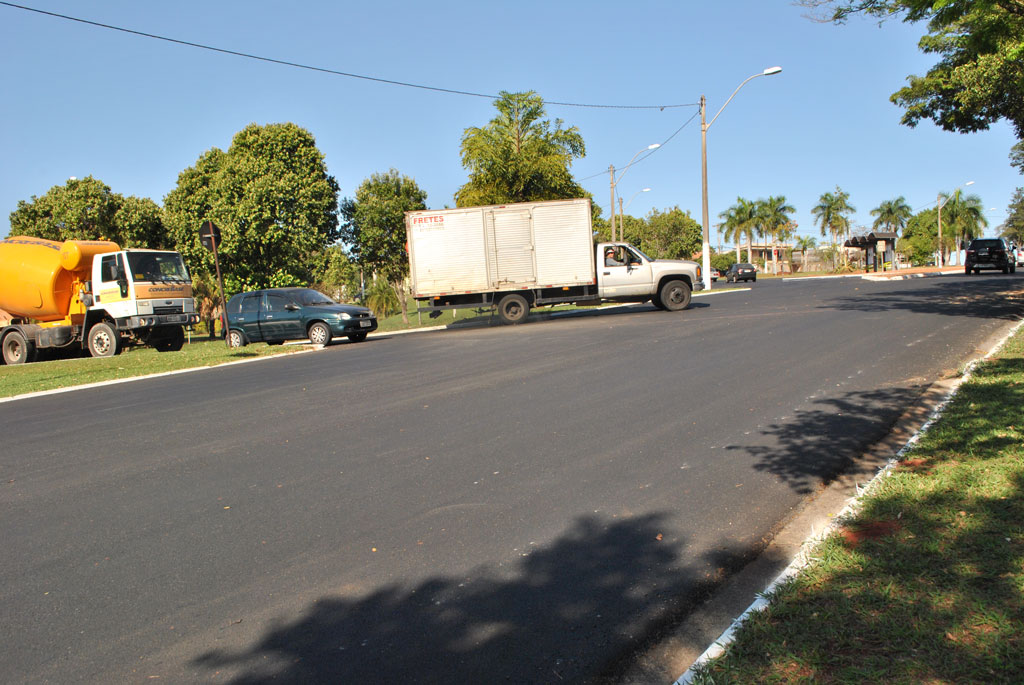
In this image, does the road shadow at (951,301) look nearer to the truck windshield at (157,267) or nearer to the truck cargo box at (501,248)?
the truck cargo box at (501,248)

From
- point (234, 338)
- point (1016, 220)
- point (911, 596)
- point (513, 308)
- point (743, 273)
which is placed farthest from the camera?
point (1016, 220)

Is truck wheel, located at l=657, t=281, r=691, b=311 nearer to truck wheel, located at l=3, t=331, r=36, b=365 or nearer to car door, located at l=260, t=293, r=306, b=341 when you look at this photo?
car door, located at l=260, t=293, r=306, b=341

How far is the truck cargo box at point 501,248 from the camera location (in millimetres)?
22156

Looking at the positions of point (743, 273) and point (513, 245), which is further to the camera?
point (743, 273)

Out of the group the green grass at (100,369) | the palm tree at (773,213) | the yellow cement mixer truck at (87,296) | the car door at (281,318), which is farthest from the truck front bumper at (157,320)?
the palm tree at (773,213)

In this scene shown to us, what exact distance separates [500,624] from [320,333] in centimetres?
1740

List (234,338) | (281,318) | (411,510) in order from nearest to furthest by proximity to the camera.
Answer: (411,510)
(281,318)
(234,338)

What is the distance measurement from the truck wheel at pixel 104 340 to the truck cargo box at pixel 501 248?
872cm

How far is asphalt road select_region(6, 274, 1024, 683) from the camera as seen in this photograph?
128 inches

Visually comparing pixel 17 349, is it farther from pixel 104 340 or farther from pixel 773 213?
pixel 773 213

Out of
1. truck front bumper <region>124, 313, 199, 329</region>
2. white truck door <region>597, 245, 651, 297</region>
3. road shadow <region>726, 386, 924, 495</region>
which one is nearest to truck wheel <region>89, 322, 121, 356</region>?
truck front bumper <region>124, 313, 199, 329</region>

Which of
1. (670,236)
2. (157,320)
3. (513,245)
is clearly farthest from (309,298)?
(670,236)

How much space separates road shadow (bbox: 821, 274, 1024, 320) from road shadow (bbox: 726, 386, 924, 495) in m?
9.22

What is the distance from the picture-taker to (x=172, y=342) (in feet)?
73.9
